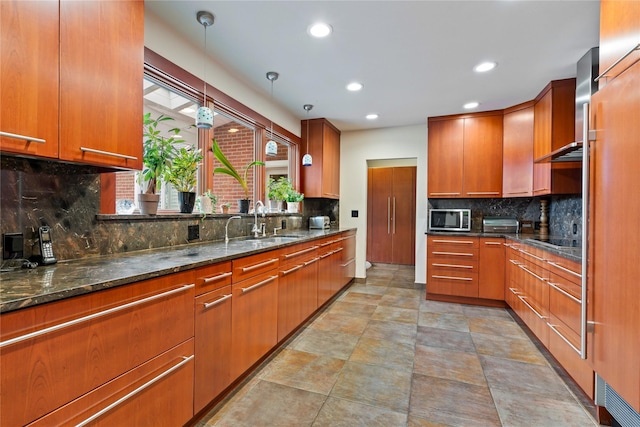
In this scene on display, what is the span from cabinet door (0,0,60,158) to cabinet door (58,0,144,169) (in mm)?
36

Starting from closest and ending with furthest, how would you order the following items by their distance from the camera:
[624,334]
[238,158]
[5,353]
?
[5,353]
[624,334]
[238,158]

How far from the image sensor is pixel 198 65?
2.42 metres

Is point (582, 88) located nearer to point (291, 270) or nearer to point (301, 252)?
point (301, 252)

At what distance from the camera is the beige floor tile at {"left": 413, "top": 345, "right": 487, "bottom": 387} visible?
209 cm

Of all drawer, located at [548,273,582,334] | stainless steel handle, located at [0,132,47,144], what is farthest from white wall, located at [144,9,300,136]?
drawer, located at [548,273,582,334]

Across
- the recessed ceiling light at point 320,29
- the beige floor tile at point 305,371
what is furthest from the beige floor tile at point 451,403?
the recessed ceiling light at point 320,29

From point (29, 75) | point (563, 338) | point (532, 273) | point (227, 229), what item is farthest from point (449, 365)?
point (29, 75)

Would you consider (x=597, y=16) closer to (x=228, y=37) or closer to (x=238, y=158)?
(x=228, y=37)

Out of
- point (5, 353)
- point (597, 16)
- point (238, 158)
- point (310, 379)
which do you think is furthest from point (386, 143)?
point (5, 353)

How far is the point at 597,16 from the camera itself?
1945 mm

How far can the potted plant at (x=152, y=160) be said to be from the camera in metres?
1.96

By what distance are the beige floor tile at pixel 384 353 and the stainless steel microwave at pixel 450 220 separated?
2.08m

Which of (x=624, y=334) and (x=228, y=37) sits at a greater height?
(x=228, y=37)

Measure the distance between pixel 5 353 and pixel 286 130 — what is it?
353cm
